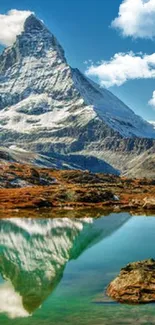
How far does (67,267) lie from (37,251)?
13.4m

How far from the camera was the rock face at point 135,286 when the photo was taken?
119ft

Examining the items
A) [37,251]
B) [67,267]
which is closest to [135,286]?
[67,267]

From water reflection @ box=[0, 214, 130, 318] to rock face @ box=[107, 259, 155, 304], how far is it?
6019 mm

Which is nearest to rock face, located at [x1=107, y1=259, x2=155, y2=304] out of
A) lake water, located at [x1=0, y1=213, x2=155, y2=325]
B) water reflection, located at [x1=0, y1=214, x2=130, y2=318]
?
lake water, located at [x1=0, y1=213, x2=155, y2=325]

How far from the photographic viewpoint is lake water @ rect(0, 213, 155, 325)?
112 ft

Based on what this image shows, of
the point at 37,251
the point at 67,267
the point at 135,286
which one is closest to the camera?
the point at 135,286

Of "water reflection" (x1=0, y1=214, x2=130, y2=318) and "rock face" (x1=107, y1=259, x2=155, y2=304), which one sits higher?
"rock face" (x1=107, y1=259, x2=155, y2=304)

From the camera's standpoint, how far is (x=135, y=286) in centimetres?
3747

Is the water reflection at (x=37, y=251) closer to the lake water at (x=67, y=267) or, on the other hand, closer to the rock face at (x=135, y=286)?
the lake water at (x=67, y=267)

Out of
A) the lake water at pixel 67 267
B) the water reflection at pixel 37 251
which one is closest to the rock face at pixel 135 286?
the lake water at pixel 67 267

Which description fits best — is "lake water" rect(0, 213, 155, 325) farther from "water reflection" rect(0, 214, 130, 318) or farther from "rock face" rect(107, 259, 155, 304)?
"rock face" rect(107, 259, 155, 304)

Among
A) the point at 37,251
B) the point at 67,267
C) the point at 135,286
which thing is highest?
the point at 135,286

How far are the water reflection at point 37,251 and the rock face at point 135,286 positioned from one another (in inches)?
237

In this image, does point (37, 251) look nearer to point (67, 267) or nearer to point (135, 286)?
point (67, 267)
